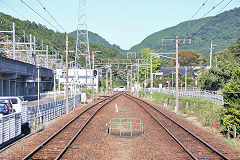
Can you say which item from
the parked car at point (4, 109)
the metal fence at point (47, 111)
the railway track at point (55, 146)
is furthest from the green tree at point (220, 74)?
the parked car at point (4, 109)

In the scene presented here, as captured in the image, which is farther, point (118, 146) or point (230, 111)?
point (230, 111)

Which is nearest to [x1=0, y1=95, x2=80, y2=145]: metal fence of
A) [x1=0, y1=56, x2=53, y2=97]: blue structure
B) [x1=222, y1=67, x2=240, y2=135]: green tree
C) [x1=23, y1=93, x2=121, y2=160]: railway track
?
[x1=23, y1=93, x2=121, y2=160]: railway track

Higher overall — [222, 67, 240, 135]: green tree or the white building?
the white building

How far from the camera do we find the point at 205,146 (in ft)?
44.3

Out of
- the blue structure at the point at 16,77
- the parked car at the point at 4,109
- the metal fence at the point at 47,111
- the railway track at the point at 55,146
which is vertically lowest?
the railway track at the point at 55,146

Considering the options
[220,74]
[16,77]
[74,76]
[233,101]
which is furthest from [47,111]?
[220,74]

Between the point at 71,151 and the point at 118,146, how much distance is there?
2.33 metres

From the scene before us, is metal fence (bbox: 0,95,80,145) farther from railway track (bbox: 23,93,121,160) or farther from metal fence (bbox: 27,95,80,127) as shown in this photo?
railway track (bbox: 23,93,121,160)

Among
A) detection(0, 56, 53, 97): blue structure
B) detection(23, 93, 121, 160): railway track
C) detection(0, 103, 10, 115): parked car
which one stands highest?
detection(0, 56, 53, 97): blue structure

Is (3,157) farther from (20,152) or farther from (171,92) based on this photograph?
(171,92)

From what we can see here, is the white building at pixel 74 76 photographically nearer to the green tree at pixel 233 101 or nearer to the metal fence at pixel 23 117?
the metal fence at pixel 23 117

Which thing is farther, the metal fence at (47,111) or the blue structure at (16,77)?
the blue structure at (16,77)

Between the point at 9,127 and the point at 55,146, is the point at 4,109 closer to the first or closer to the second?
the point at 9,127

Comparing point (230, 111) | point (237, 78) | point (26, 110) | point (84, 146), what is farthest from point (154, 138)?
point (26, 110)
